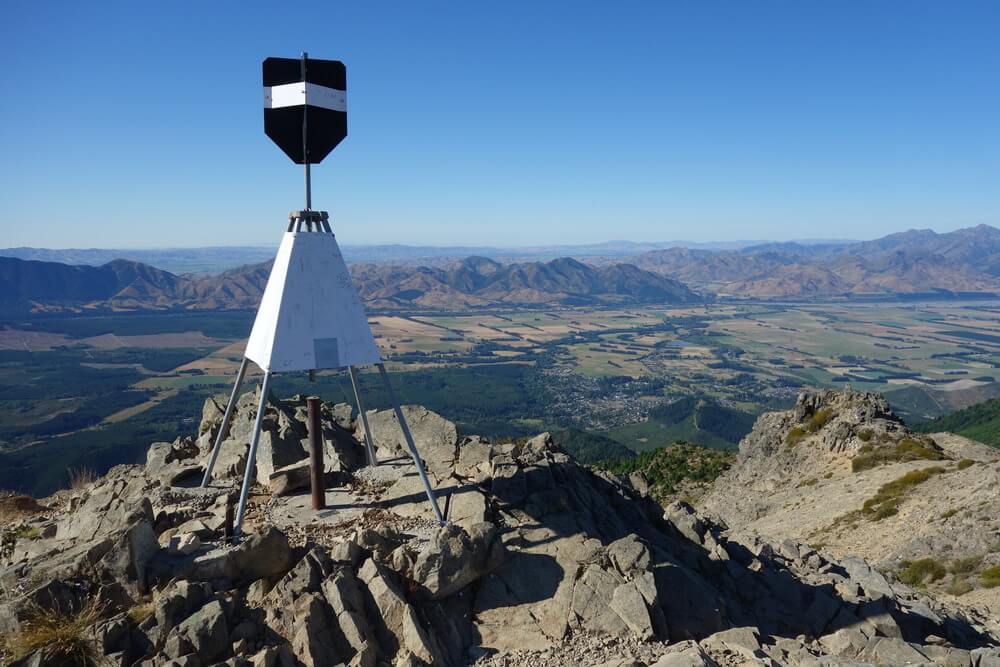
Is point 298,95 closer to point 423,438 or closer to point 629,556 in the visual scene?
point 423,438

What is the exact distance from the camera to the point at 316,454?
59.0 feet

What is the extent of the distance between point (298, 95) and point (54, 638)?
44.0ft

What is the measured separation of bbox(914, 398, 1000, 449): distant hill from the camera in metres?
79.7

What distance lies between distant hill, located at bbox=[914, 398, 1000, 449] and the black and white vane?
86.5m

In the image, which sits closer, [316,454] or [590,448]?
[316,454]

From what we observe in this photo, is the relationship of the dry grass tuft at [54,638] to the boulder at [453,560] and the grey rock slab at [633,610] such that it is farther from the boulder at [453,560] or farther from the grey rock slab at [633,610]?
the grey rock slab at [633,610]

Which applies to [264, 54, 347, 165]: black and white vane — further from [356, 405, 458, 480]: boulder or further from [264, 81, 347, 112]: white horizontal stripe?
[356, 405, 458, 480]: boulder

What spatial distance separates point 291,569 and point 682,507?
54.6ft

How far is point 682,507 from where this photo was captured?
993 inches

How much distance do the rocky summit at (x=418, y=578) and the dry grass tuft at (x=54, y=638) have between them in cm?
4

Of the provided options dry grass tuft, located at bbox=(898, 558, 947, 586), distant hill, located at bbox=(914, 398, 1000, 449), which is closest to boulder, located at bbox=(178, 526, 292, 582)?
dry grass tuft, located at bbox=(898, 558, 947, 586)

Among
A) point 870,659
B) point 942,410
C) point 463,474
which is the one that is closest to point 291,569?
point 463,474

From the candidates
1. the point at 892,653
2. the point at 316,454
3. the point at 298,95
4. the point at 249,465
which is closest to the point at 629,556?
the point at 892,653

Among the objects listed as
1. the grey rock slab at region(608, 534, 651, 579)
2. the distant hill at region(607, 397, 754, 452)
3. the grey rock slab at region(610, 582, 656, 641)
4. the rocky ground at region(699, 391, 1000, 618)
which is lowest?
the distant hill at region(607, 397, 754, 452)
